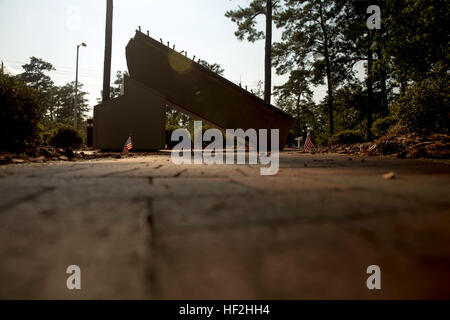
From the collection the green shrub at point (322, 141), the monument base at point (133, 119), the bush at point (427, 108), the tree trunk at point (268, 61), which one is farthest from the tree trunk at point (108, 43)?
the green shrub at point (322, 141)

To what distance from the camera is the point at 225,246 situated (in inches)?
29.0

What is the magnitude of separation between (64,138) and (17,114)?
18.4 ft

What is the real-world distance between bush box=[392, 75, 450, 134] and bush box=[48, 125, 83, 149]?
12.0 metres

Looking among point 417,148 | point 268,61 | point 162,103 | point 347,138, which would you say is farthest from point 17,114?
A: point 347,138

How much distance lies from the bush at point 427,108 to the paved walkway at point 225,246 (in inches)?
249

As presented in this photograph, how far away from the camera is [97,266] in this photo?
64 cm

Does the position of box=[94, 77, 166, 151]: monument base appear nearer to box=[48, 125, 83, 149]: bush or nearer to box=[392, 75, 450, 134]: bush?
box=[48, 125, 83, 149]: bush

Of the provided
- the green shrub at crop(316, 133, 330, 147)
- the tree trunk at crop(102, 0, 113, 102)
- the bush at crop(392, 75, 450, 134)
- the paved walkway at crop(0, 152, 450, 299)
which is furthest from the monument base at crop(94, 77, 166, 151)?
the green shrub at crop(316, 133, 330, 147)

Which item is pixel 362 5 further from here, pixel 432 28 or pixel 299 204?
pixel 299 204

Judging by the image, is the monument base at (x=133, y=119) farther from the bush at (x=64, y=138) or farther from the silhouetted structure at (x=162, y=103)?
the bush at (x=64, y=138)

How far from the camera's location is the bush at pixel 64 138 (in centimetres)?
1009
